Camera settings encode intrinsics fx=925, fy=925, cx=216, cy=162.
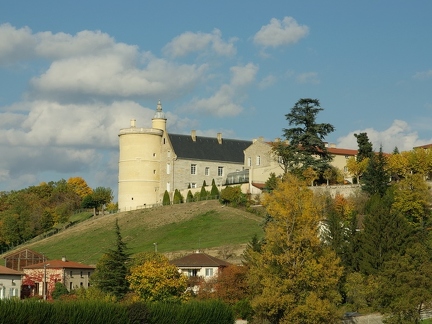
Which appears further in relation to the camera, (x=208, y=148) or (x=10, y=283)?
(x=208, y=148)

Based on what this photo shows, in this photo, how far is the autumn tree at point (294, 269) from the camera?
154ft

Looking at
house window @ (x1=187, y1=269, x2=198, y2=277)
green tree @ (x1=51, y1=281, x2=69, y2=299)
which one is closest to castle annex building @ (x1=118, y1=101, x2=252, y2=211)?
green tree @ (x1=51, y1=281, x2=69, y2=299)

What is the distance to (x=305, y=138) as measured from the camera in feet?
277

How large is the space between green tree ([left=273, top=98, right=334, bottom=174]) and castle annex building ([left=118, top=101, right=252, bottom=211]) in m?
17.2

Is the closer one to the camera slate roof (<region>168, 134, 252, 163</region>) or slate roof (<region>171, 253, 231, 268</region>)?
slate roof (<region>171, 253, 231, 268</region>)

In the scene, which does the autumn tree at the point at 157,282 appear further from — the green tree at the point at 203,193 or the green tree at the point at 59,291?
the green tree at the point at 203,193

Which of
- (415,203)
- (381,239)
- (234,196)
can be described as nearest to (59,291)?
(381,239)

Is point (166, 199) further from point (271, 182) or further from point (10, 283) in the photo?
point (10, 283)

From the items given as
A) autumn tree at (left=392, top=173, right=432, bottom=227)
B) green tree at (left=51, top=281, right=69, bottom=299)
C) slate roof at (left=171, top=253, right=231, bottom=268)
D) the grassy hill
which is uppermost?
autumn tree at (left=392, top=173, right=432, bottom=227)

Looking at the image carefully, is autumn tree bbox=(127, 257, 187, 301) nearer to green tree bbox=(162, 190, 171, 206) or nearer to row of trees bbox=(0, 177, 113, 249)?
green tree bbox=(162, 190, 171, 206)

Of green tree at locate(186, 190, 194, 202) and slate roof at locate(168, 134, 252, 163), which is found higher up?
slate roof at locate(168, 134, 252, 163)

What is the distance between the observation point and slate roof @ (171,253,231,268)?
63.8 m

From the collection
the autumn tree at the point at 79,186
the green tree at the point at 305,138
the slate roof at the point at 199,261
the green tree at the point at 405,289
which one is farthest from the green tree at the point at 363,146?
the autumn tree at the point at 79,186

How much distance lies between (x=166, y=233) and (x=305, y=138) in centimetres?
1534
